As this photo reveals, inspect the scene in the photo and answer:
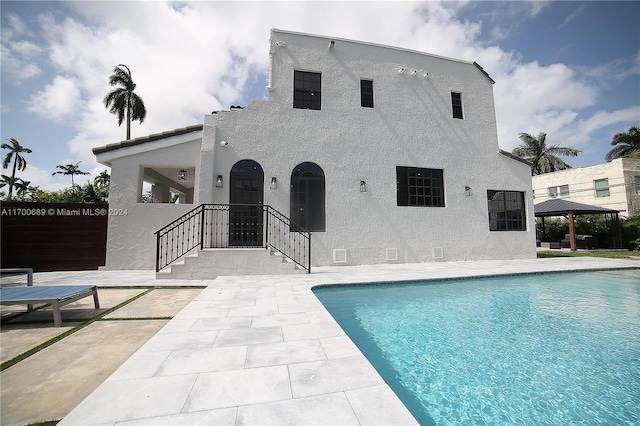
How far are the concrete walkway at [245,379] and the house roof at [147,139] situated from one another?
667cm

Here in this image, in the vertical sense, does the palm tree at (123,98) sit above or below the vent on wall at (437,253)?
above

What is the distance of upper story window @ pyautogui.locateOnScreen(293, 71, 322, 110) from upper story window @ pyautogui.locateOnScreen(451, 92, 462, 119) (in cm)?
598

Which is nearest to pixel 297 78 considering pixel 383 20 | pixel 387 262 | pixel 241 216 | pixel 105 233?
Result: pixel 383 20

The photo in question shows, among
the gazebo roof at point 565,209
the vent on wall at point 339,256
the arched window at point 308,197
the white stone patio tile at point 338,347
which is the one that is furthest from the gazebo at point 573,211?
the white stone patio tile at point 338,347

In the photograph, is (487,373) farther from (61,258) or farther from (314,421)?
(61,258)

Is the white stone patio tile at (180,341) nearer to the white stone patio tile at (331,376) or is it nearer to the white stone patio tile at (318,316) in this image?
the white stone patio tile at (331,376)

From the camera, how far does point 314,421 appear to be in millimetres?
1404

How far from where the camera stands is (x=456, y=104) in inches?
432

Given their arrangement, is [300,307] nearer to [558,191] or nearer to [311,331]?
[311,331]

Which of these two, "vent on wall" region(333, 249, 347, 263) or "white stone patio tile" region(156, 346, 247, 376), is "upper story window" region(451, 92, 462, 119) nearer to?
"vent on wall" region(333, 249, 347, 263)

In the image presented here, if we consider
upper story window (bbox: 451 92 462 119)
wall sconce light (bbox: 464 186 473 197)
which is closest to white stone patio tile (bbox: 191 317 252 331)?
wall sconce light (bbox: 464 186 473 197)

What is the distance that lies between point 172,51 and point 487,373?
9930 mm

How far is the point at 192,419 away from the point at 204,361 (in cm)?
79

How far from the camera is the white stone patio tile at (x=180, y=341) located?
2426 mm
